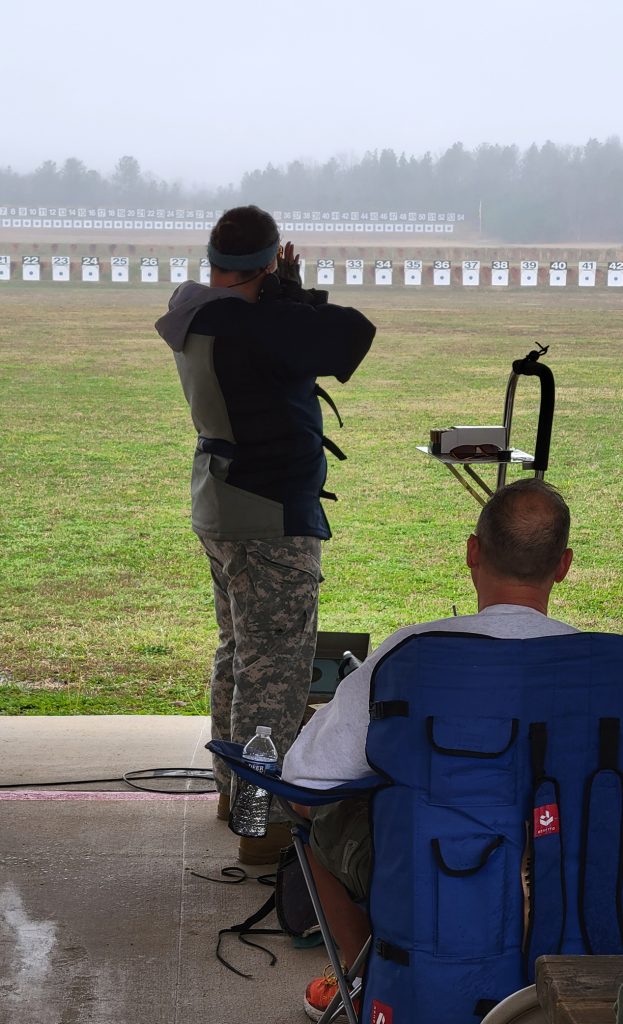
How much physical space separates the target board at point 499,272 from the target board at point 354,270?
0.72 meters

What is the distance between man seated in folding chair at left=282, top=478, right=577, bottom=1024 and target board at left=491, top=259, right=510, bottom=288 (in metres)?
5.25

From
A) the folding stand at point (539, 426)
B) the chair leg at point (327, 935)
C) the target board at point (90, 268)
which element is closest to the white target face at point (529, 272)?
the target board at point (90, 268)

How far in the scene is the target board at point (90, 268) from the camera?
678cm

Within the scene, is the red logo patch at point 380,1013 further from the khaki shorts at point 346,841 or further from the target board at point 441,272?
the target board at point 441,272

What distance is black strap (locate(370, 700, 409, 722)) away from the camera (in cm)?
149

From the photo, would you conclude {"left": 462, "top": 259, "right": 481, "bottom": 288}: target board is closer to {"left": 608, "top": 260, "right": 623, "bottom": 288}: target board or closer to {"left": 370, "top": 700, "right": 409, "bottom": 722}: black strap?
{"left": 608, "top": 260, "right": 623, "bottom": 288}: target board

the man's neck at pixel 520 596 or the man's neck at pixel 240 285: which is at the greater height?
the man's neck at pixel 240 285

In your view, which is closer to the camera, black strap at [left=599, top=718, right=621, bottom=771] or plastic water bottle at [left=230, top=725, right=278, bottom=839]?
black strap at [left=599, top=718, right=621, bottom=771]

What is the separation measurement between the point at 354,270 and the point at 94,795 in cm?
440

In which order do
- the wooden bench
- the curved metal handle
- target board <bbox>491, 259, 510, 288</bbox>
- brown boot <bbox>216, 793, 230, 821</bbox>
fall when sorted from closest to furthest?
1. the wooden bench
2. the curved metal handle
3. brown boot <bbox>216, 793, 230, 821</bbox>
4. target board <bbox>491, 259, 510, 288</bbox>

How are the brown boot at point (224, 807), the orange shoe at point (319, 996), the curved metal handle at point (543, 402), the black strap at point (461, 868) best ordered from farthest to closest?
the brown boot at point (224, 807) → the curved metal handle at point (543, 402) → the orange shoe at point (319, 996) → the black strap at point (461, 868)

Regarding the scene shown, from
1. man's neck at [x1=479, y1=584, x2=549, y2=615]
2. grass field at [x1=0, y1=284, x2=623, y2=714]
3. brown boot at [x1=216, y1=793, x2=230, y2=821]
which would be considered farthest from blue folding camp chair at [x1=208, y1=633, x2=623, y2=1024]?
grass field at [x1=0, y1=284, x2=623, y2=714]

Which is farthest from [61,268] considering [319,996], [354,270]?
[319,996]

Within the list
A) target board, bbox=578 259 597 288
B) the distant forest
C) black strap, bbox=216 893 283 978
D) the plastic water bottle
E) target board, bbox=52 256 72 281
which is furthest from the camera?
target board, bbox=52 256 72 281
